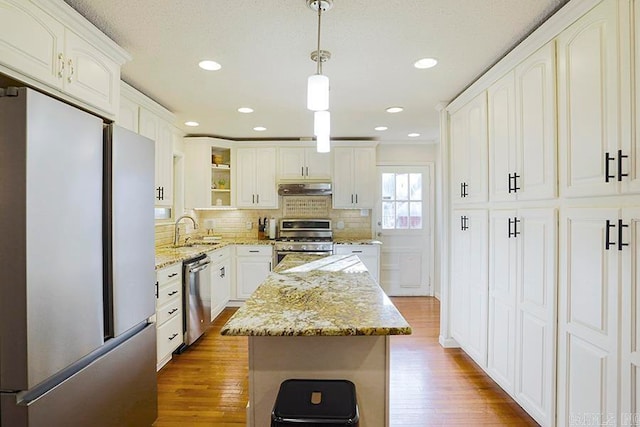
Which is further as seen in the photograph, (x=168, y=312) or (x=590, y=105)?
(x=168, y=312)

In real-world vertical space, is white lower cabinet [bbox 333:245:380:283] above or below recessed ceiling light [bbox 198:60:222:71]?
below

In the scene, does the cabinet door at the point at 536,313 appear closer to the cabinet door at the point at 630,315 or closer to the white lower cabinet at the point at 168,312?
the cabinet door at the point at 630,315

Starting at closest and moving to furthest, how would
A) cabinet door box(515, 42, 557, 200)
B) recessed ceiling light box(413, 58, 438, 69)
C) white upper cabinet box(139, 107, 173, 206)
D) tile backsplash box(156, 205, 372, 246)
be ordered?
cabinet door box(515, 42, 557, 200), recessed ceiling light box(413, 58, 438, 69), white upper cabinet box(139, 107, 173, 206), tile backsplash box(156, 205, 372, 246)

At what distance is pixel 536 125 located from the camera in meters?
2.02

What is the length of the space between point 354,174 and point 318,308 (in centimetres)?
358

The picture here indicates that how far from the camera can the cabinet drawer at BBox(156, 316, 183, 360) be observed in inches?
109

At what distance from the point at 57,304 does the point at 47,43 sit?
4.00ft

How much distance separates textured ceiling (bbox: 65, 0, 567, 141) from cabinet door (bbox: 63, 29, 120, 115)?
0.57 ft

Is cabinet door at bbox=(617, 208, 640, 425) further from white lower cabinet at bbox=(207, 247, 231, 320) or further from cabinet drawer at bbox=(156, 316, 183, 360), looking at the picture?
white lower cabinet at bbox=(207, 247, 231, 320)

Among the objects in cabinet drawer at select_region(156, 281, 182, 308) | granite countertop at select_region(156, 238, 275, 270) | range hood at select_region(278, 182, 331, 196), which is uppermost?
range hood at select_region(278, 182, 331, 196)

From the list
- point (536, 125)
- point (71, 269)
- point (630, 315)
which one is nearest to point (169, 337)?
point (71, 269)

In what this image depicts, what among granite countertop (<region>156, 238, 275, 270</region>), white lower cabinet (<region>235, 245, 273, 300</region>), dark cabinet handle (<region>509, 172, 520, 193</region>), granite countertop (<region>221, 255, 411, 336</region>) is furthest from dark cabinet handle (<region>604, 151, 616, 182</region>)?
white lower cabinet (<region>235, 245, 273, 300</region>)

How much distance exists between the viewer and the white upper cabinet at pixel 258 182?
4965mm

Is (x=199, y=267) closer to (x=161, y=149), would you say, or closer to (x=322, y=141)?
(x=161, y=149)
